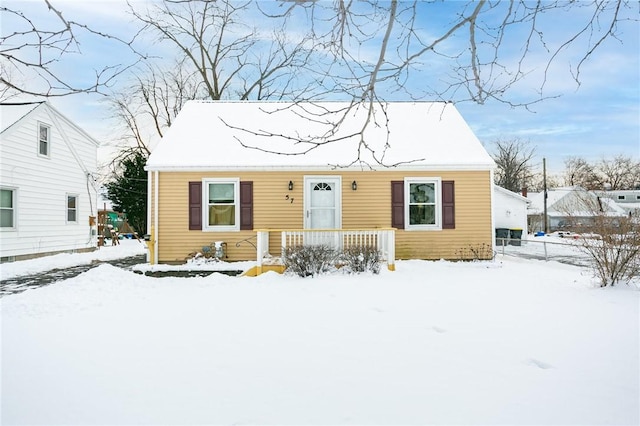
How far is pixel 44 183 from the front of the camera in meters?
14.1

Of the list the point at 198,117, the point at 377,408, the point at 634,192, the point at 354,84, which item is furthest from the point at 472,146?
the point at 634,192

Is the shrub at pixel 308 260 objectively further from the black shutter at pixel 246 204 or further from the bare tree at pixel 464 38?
the bare tree at pixel 464 38

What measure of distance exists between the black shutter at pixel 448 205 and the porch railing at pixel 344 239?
248 centimetres

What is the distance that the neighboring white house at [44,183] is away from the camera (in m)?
12.5

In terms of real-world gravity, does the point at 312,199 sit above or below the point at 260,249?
above

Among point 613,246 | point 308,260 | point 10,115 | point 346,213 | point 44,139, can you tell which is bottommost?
point 308,260

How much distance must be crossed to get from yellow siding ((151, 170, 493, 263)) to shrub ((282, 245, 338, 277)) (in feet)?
8.76

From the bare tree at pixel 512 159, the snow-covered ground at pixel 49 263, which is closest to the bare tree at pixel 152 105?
the snow-covered ground at pixel 49 263

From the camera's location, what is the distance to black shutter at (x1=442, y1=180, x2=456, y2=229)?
455 inches

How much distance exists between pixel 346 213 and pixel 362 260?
9.59 feet

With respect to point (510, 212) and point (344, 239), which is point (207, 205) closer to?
point (344, 239)

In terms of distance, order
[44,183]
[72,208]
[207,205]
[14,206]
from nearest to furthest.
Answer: [207,205]
[14,206]
[44,183]
[72,208]

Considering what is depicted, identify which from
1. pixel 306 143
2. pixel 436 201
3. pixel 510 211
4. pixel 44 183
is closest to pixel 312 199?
pixel 306 143

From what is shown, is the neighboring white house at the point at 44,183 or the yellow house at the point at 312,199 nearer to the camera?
the yellow house at the point at 312,199
